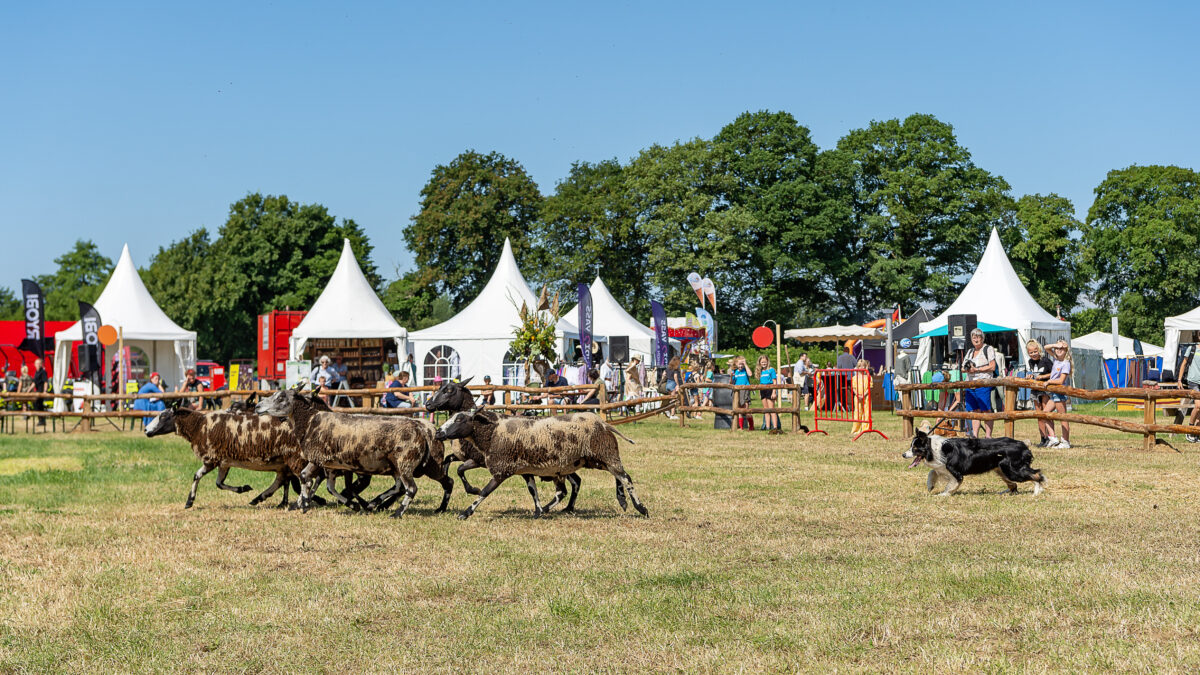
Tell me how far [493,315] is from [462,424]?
25453mm

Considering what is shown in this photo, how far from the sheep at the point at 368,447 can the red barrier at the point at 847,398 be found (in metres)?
11.9

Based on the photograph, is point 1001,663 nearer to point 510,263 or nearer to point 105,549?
point 105,549

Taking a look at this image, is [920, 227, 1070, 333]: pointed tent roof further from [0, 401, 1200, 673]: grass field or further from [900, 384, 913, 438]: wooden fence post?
[0, 401, 1200, 673]: grass field

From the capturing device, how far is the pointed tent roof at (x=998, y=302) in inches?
1396

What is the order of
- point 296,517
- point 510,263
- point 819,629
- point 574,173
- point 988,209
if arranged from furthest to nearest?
point 574,173 < point 988,209 < point 510,263 < point 296,517 < point 819,629

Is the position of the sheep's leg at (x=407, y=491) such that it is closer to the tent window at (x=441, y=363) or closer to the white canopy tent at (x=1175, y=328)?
the tent window at (x=441, y=363)

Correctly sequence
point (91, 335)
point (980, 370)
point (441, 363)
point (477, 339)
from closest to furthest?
1. point (980, 370)
2. point (91, 335)
3. point (477, 339)
4. point (441, 363)

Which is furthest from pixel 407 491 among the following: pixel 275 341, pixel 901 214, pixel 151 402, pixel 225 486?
pixel 901 214

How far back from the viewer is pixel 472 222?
232 feet

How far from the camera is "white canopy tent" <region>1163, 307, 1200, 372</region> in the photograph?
1240 inches

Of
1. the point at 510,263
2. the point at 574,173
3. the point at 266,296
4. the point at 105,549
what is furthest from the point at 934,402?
the point at 266,296

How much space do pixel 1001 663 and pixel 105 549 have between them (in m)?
7.38

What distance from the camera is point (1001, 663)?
231 inches

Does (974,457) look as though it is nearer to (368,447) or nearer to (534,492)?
(534,492)
